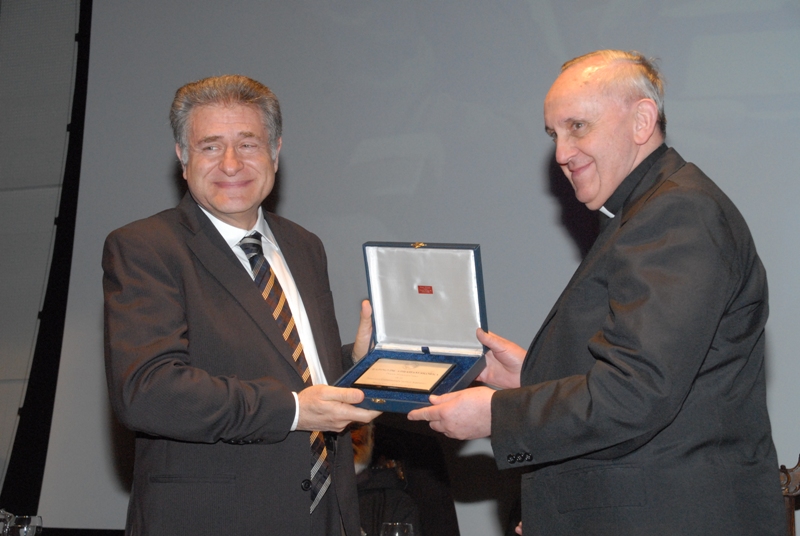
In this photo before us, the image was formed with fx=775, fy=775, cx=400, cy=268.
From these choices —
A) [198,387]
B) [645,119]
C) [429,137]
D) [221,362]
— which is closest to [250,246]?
[221,362]

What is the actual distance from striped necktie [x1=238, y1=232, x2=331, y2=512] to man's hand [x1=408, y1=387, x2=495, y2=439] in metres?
0.39

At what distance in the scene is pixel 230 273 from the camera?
7.64 feet

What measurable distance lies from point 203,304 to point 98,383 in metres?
2.89

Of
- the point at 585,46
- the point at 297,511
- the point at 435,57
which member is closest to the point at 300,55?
the point at 435,57

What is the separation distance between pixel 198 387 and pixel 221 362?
0.17m

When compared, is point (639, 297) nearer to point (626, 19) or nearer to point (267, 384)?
point (267, 384)

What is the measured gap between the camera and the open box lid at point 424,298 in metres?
2.58

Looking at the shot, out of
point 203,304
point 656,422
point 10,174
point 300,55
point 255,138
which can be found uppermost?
point 300,55

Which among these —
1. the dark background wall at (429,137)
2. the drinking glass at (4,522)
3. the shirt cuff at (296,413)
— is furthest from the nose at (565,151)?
the drinking glass at (4,522)

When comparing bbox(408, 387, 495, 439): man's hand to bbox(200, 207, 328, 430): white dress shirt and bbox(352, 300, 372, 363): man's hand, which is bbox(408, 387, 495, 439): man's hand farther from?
bbox(352, 300, 372, 363): man's hand

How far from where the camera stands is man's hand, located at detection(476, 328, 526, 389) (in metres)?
2.64

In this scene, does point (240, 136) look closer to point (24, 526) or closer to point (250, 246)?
point (250, 246)

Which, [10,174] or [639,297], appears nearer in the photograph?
[639,297]

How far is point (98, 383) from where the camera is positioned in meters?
4.75
